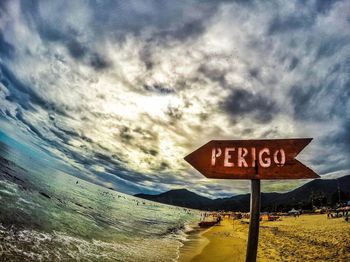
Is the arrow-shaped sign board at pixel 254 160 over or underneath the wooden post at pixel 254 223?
over

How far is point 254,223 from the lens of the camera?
10.0 feet

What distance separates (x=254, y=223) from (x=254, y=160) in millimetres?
838

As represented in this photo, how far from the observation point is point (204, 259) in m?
15.3

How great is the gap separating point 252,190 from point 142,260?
500 inches

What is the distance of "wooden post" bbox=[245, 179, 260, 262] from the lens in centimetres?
296

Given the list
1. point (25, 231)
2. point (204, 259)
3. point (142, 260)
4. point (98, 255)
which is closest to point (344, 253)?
point (204, 259)

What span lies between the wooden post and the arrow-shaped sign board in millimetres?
191

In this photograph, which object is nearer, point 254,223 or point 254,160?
point 254,223

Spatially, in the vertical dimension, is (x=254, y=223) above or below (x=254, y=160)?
below

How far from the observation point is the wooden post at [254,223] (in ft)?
9.72

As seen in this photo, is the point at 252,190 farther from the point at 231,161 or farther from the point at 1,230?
the point at 1,230

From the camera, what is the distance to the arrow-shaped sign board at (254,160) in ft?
10.0

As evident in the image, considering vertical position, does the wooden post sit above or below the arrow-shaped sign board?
below

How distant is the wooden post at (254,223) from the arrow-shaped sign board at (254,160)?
0.19m
